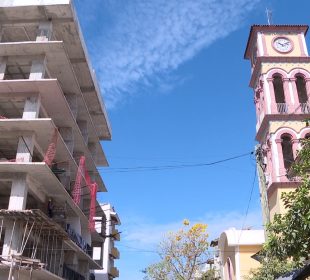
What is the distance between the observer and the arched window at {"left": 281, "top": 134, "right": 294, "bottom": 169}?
31219 millimetres

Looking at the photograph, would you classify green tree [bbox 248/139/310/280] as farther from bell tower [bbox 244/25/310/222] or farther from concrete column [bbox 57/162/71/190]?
concrete column [bbox 57/162/71/190]

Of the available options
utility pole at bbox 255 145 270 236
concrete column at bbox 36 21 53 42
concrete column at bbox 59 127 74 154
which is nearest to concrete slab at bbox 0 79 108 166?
A: concrete column at bbox 59 127 74 154

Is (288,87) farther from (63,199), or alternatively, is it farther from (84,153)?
(63,199)

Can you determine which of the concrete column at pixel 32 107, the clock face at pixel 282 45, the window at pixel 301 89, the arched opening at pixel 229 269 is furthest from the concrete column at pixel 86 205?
the clock face at pixel 282 45

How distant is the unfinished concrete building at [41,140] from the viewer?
845 inches

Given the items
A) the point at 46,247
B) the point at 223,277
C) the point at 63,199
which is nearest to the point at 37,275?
the point at 46,247

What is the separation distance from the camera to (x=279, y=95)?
35219mm

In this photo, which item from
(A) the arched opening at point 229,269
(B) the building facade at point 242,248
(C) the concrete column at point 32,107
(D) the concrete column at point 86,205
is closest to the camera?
(C) the concrete column at point 32,107

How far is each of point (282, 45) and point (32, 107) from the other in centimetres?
2119

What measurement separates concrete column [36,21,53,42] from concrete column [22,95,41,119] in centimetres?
404

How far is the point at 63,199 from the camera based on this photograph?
A: 26609mm

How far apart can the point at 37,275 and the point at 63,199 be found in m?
5.46

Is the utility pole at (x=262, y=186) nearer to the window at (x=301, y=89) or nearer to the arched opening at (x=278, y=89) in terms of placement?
the arched opening at (x=278, y=89)

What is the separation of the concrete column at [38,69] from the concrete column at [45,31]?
1.44m
